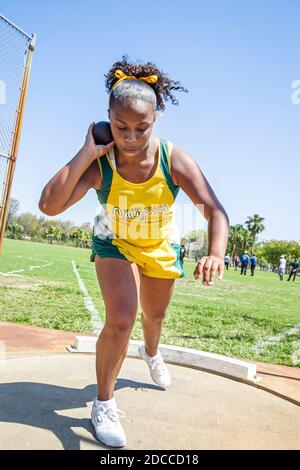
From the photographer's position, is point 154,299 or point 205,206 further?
point 154,299

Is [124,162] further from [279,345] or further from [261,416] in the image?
[279,345]

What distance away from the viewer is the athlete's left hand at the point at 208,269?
223 cm

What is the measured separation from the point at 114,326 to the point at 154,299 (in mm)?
651

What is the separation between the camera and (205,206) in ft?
8.53

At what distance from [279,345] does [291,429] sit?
3336 millimetres

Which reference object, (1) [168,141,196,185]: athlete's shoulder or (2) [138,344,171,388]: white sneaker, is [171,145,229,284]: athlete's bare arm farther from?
(2) [138,344,171,388]: white sneaker

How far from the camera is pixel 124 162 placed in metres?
2.73

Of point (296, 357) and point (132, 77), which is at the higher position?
point (132, 77)

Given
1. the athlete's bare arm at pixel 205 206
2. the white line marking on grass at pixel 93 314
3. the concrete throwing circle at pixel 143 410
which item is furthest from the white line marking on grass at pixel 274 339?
the athlete's bare arm at pixel 205 206

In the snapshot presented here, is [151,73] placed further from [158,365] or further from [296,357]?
[296,357]

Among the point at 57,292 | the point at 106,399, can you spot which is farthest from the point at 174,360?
the point at 57,292

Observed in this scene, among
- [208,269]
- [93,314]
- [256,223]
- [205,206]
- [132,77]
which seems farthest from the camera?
[256,223]

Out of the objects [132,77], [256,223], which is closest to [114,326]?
[132,77]

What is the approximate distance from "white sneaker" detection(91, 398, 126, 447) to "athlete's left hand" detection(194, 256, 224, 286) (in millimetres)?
990
